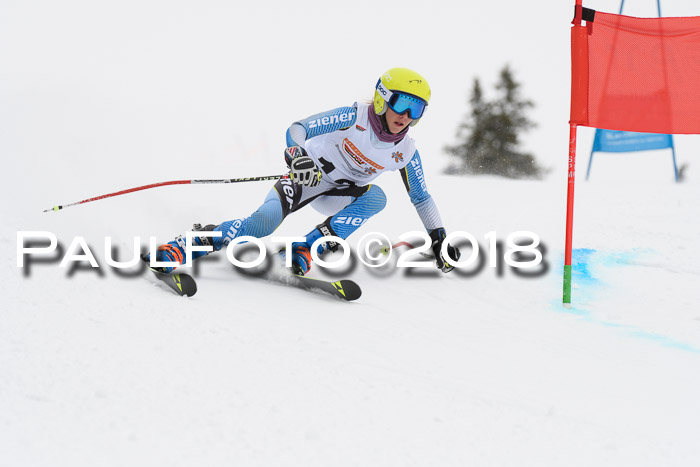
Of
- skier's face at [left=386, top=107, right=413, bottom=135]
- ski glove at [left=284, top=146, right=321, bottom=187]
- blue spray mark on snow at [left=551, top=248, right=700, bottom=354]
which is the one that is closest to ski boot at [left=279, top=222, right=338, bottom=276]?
ski glove at [left=284, top=146, right=321, bottom=187]

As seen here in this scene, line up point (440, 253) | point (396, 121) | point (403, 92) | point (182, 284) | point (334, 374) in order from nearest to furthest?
1. point (334, 374)
2. point (182, 284)
3. point (403, 92)
4. point (396, 121)
5. point (440, 253)

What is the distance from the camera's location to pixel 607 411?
2.26m

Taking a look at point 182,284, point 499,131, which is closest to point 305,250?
point 182,284

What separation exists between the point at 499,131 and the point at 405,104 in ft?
48.3

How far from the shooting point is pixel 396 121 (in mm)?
3893

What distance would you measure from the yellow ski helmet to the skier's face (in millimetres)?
34

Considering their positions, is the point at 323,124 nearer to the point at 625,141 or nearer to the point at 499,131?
the point at 625,141

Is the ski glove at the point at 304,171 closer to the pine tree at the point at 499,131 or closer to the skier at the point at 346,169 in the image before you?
the skier at the point at 346,169

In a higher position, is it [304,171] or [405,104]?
[405,104]

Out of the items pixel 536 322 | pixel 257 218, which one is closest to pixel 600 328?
pixel 536 322

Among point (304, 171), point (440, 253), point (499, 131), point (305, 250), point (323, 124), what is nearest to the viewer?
point (304, 171)

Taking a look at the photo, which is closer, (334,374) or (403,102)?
(334,374)

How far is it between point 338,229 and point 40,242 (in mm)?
1949

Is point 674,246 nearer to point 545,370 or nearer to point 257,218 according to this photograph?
point 545,370
